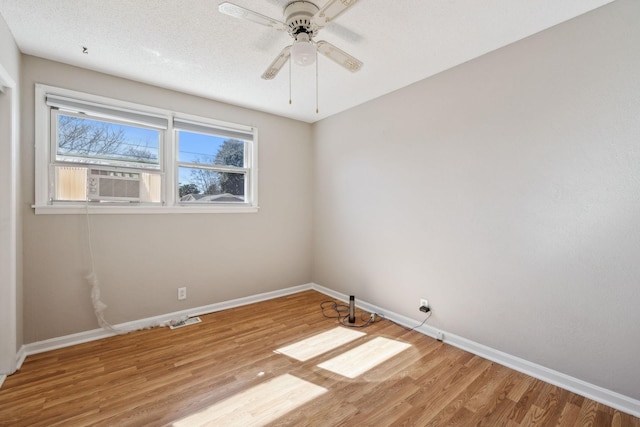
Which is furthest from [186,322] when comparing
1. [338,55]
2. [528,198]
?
[528,198]

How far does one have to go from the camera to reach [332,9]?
59.4 inches

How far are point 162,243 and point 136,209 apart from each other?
0.43 metres

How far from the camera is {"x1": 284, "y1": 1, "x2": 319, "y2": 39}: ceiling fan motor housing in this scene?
1.67 metres

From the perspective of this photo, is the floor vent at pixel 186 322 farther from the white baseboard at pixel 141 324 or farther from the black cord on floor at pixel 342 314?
the black cord on floor at pixel 342 314

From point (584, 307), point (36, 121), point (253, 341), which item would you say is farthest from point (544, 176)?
point (36, 121)

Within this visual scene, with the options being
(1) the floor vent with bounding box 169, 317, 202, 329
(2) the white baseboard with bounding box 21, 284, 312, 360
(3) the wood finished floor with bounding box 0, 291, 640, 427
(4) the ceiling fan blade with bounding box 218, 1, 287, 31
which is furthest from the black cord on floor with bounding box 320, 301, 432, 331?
(4) the ceiling fan blade with bounding box 218, 1, 287, 31

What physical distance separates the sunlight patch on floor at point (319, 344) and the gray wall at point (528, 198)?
64cm

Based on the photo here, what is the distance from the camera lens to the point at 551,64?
1918 millimetres

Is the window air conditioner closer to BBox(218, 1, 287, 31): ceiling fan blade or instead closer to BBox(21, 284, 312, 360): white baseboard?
BBox(21, 284, 312, 360): white baseboard

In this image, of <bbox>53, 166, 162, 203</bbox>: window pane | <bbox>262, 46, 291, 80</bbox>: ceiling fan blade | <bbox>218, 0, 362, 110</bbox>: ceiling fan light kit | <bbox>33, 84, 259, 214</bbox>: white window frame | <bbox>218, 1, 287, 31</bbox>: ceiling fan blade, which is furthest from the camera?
<bbox>53, 166, 162, 203</bbox>: window pane

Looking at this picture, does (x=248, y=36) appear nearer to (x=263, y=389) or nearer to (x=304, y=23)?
(x=304, y=23)

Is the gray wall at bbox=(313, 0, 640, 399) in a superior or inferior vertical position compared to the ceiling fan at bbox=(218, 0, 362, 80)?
inferior

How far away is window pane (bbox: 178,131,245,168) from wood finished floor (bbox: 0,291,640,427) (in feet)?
6.47

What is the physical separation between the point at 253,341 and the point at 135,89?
9.10 feet
